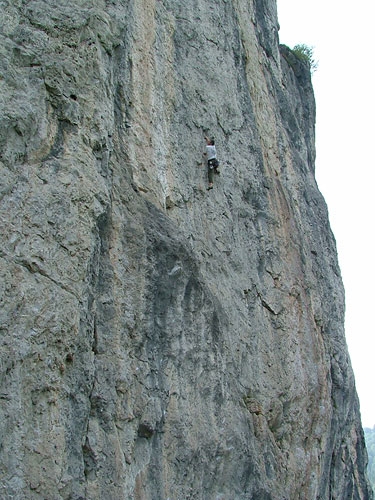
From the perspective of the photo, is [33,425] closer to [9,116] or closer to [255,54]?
[9,116]

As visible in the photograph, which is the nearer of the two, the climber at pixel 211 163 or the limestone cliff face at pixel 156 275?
the limestone cliff face at pixel 156 275

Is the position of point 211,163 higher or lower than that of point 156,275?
higher

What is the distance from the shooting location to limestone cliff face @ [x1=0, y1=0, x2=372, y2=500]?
20.5 ft

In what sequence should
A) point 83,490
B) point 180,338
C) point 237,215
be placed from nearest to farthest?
point 83,490, point 180,338, point 237,215

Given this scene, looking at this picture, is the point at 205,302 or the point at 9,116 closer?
the point at 9,116

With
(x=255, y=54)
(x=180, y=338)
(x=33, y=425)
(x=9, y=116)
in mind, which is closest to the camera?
(x=33, y=425)

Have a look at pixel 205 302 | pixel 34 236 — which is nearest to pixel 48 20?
pixel 34 236

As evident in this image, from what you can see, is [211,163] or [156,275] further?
[211,163]

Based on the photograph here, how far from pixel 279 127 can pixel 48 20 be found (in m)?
7.27

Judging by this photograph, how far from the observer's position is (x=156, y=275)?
8102 millimetres

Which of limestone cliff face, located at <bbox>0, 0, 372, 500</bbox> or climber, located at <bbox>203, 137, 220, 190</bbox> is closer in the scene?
limestone cliff face, located at <bbox>0, 0, 372, 500</bbox>

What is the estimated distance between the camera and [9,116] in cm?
666

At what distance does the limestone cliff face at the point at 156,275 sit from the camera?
6262mm

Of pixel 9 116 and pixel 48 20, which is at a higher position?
pixel 48 20
